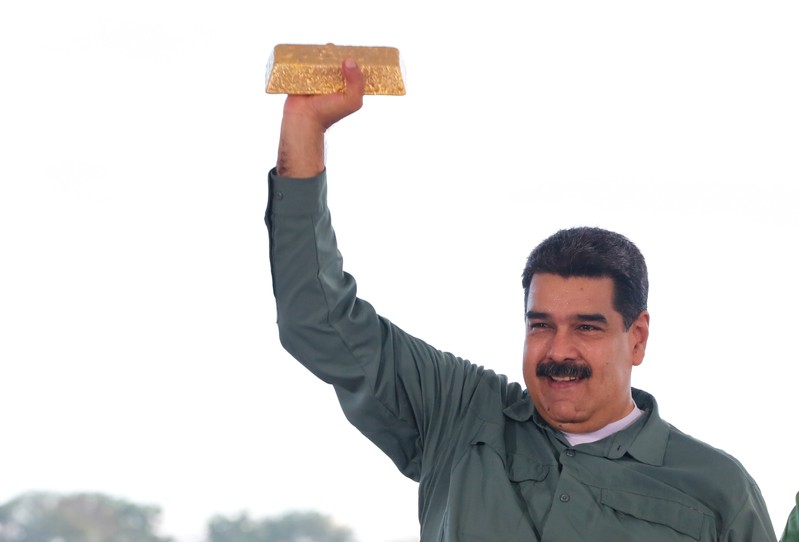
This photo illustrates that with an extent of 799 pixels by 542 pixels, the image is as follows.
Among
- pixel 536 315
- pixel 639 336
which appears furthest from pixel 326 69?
pixel 639 336

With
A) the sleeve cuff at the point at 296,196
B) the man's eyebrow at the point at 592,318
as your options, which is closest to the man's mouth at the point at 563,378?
the man's eyebrow at the point at 592,318

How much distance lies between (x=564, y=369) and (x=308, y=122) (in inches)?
25.1

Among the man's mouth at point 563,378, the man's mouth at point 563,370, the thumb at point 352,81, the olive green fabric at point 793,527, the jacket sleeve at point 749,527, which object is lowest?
the olive green fabric at point 793,527

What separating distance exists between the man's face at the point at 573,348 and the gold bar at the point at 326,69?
0.49 metres

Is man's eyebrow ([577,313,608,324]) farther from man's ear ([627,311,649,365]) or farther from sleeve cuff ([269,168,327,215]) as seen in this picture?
sleeve cuff ([269,168,327,215])

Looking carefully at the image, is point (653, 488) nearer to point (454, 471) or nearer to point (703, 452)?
point (703, 452)

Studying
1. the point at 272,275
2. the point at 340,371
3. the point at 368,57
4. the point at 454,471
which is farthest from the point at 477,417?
the point at 368,57

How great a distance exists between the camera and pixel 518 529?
7.10ft

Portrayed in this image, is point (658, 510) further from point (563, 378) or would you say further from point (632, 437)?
point (563, 378)

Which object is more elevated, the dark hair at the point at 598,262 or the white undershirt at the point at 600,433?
the dark hair at the point at 598,262

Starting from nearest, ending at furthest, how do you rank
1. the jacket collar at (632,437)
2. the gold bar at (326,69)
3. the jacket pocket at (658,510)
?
the gold bar at (326,69), the jacket pocket at (658,510), the jacket collar at (632,437)

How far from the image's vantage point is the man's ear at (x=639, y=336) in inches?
94.4

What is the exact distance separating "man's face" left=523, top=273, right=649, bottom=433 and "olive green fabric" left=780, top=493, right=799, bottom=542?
0.65 m

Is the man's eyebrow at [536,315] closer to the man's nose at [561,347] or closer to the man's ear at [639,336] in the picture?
the man's nose at [561,347]
